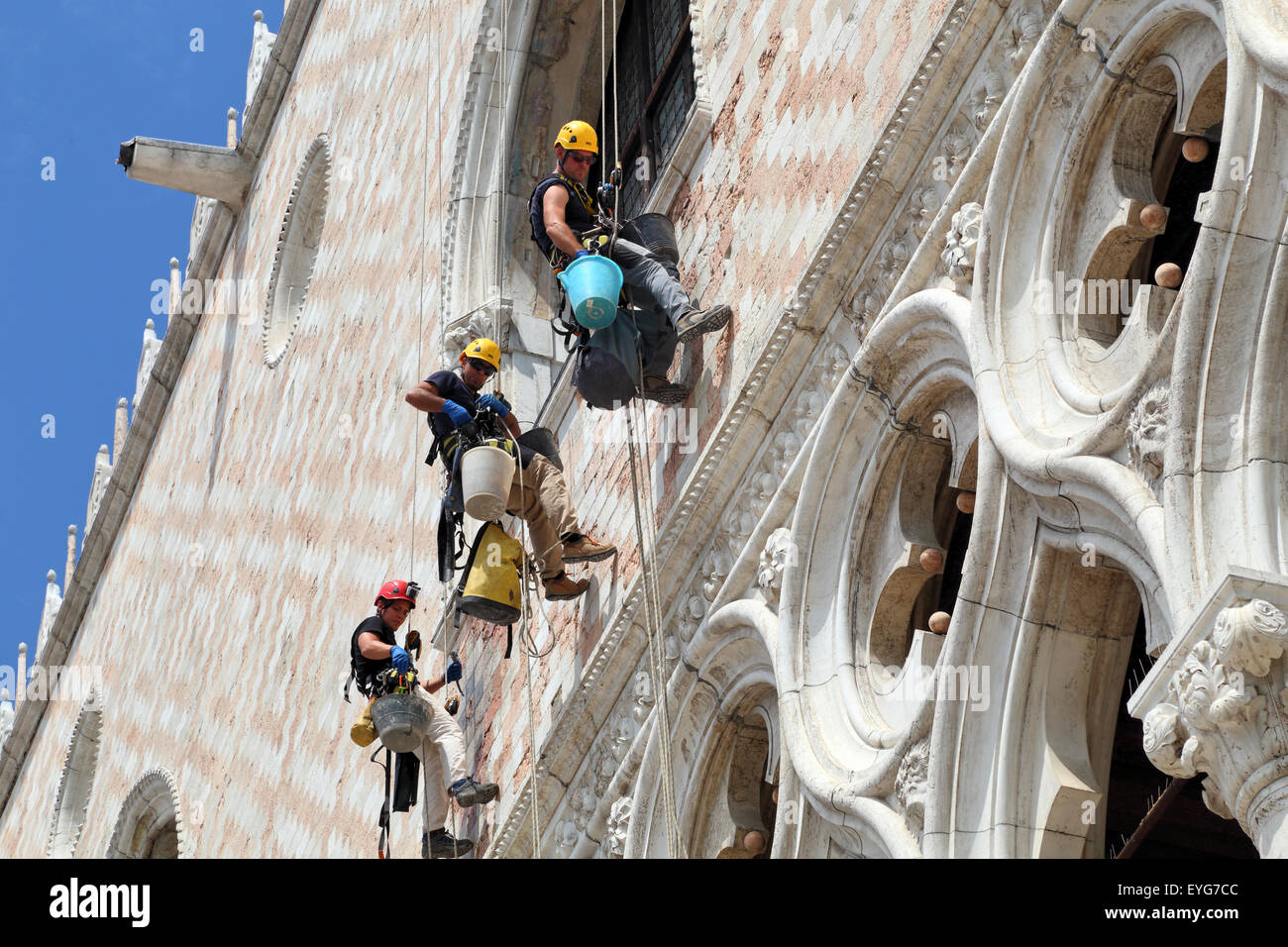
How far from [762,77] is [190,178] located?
39.5ft

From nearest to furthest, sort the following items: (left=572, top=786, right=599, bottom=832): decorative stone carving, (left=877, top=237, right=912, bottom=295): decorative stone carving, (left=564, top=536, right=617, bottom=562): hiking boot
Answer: (left=877, top=237, right=912, bottom=295): decorative stone carving → (left=572, top=786, right=599, bottom=832): decorative stone carving → (left=564, top=536, right=617, bottom=562): hiking boot

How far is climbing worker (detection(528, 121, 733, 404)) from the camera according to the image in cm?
965

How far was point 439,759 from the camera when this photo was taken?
11734mm

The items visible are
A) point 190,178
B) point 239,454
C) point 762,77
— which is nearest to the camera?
point 762,77

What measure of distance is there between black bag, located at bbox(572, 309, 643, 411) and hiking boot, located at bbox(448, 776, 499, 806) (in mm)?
2038

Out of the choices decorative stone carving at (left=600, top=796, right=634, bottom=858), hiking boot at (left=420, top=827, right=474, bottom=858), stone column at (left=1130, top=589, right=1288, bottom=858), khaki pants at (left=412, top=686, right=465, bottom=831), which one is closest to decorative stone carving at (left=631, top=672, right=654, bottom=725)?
decorative stone carving at (left=600, top=796, right=634, bottom=858)

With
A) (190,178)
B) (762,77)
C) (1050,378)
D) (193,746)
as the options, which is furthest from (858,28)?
(190,178)

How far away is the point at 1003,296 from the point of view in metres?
7.50

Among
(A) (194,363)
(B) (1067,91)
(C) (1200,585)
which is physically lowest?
(C) (1200,585)

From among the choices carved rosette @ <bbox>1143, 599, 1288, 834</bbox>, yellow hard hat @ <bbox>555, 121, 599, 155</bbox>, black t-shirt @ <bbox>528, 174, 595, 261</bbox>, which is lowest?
carved rosette @ <bbox>1143, 599, 1288, 834</bbox>

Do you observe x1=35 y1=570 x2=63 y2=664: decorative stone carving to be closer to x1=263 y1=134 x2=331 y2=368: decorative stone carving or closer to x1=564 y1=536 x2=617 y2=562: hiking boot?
x1=263 y1=134 x2=331 y2=368: decorative stone carving

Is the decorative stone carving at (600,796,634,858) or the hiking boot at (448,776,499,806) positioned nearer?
the decorative stone carving at (600,796,634,858)

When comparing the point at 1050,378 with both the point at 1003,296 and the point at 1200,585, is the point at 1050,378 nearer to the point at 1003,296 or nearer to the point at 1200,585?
the point at 1003,296

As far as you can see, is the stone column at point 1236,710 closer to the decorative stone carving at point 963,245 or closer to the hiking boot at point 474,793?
the decorative stone carving at point 963,245
